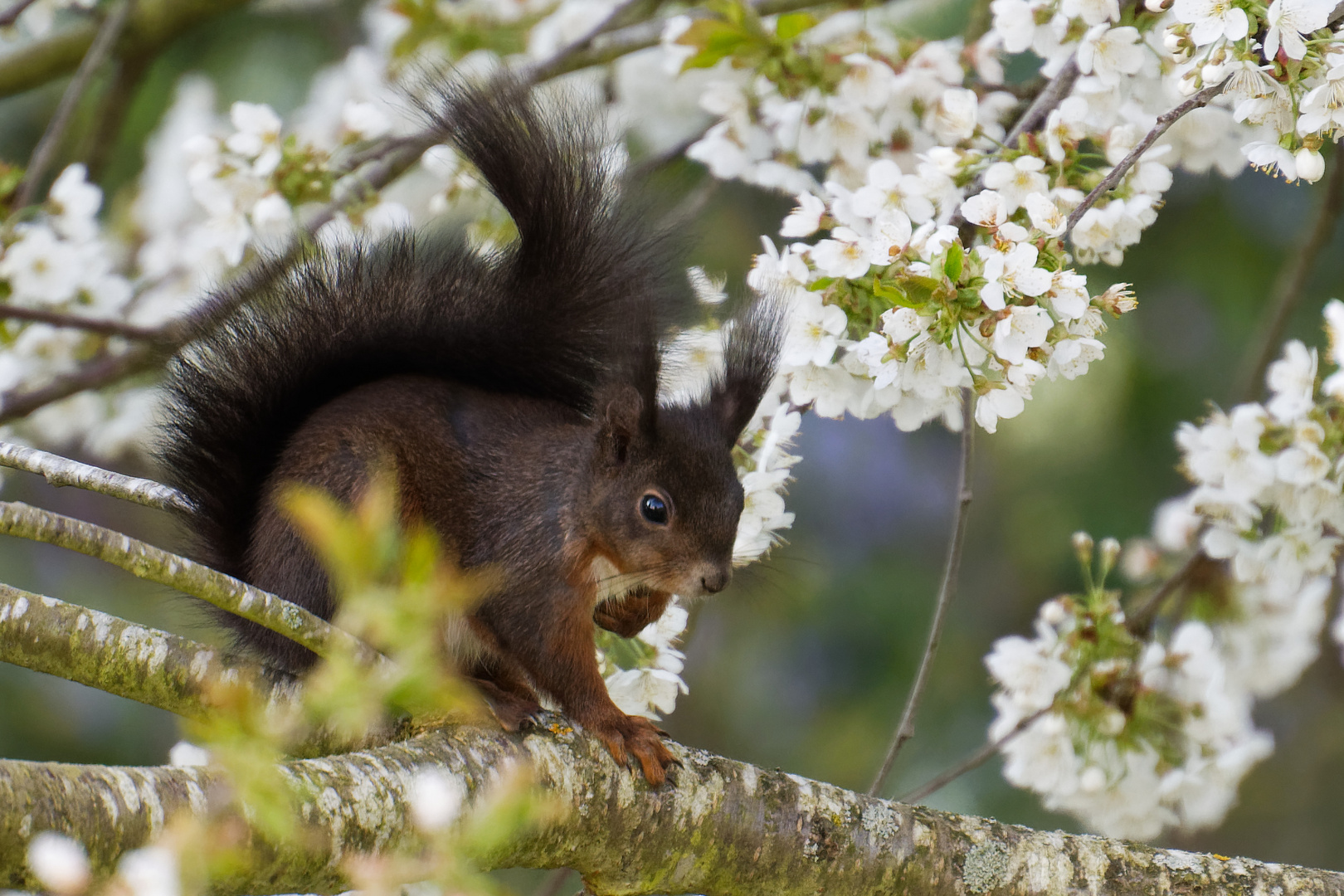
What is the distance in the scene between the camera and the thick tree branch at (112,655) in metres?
1.42

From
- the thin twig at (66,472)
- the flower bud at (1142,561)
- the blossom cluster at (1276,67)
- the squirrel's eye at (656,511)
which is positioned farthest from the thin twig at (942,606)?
the flower bud at (1142,561)

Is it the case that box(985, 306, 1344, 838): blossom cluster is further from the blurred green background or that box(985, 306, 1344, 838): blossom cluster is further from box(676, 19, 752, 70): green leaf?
the blurred green background

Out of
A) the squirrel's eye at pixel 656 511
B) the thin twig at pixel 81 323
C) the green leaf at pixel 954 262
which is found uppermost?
the green leaf at pixel 954 262

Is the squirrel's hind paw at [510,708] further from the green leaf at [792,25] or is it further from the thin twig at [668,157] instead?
the green leaf at [792,25]

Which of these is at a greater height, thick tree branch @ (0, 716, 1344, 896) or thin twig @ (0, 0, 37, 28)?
thin twig @ (0, 0, 37, 28)

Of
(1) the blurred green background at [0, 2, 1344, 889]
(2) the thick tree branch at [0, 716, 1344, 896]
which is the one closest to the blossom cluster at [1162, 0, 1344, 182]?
(2) the thick tree branch at [0, 716, 1344, 896]

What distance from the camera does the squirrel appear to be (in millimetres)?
1807

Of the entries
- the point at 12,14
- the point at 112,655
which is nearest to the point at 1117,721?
the point at 112,655

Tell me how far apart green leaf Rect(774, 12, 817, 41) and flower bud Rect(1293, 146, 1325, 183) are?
0.92m

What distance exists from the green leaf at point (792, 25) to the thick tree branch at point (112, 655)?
4.31 ft

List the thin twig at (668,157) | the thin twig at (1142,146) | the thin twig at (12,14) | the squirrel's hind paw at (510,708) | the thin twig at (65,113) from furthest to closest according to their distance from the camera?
the thin twig at (12,14) → the thin twig at (65,113) → the thin twig at (668,157) → the squirrel's hind paw at (510,708) → the thin twig at (1142,146)

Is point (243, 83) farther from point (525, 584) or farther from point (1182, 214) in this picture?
point (525, 584)

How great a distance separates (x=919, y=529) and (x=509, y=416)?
3348 millimetres

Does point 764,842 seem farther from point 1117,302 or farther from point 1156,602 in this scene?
point 1156,602
